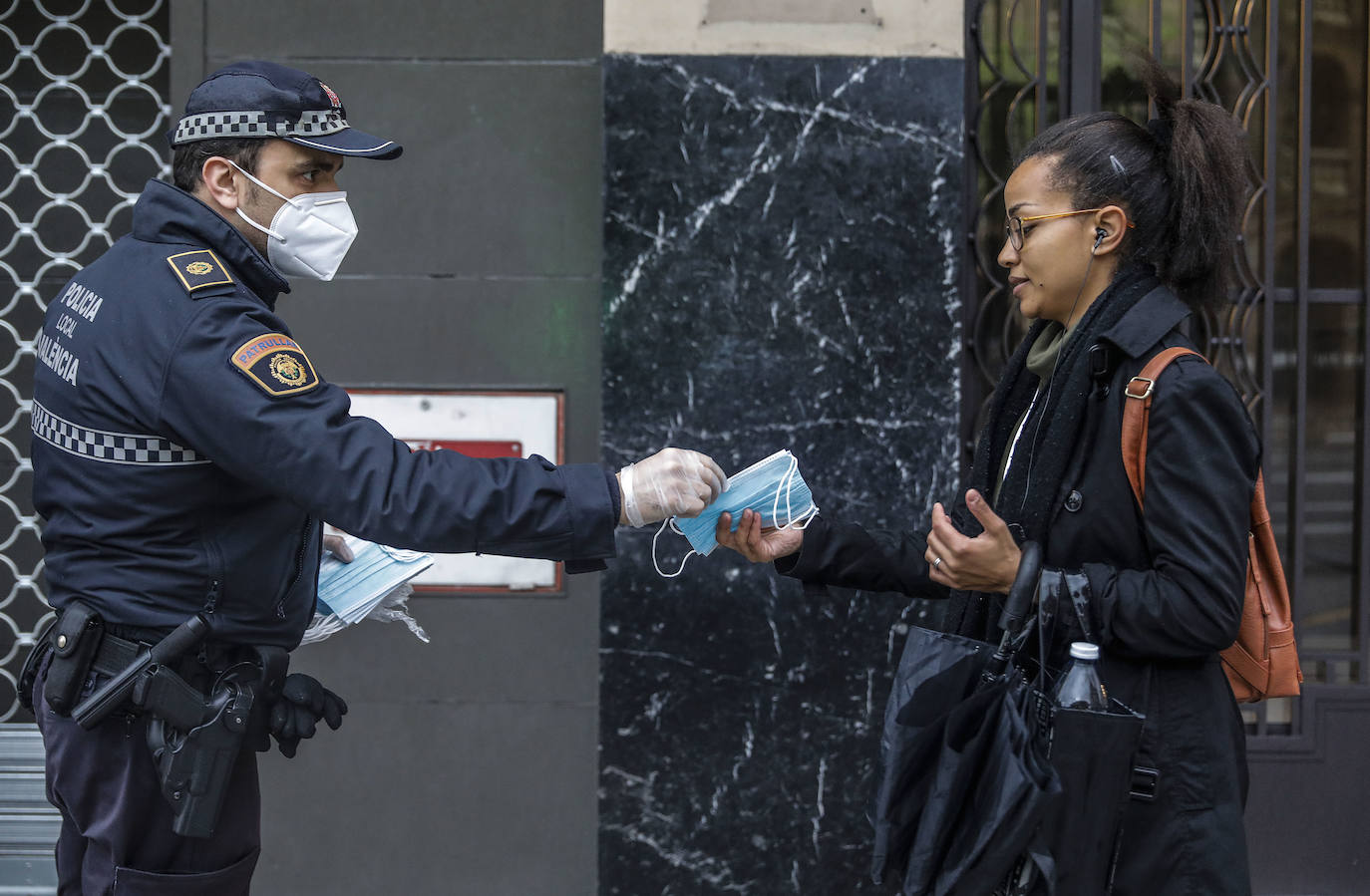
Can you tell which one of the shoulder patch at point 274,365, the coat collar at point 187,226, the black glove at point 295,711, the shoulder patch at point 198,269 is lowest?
the black glove at point 295,711

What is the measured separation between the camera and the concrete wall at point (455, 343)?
3.84 metres

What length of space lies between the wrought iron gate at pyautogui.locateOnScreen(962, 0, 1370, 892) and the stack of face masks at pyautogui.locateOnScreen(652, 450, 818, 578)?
1.34 meters

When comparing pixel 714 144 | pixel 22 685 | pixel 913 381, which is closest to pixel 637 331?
pixel 714 144

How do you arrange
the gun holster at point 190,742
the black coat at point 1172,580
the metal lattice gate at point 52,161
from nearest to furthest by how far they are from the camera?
the black coat at point 1172,580, the gun holster at point 190,742, the metal lattice gate at point 52,161

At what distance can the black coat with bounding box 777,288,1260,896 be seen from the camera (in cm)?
202

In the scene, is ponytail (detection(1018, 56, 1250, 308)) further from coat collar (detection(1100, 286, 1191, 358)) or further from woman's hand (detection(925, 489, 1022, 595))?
woman's hand (detection(925, 489, 1022, 595))

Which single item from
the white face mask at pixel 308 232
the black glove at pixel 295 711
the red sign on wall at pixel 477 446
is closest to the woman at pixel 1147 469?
the black glove at pixel 295 711

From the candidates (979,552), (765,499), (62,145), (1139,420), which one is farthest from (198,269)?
(62,145)

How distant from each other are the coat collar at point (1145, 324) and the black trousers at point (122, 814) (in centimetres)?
189

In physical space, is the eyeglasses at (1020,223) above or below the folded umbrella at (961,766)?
above

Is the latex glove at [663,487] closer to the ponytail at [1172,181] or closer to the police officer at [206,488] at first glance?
the police officer at [206,488]

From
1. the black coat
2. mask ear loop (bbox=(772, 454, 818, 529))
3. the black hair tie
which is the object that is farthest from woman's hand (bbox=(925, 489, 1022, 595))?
the black hair tie

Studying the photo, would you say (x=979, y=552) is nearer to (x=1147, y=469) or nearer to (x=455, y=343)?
(x=1147, y=469)

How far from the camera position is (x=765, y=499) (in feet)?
8.57
